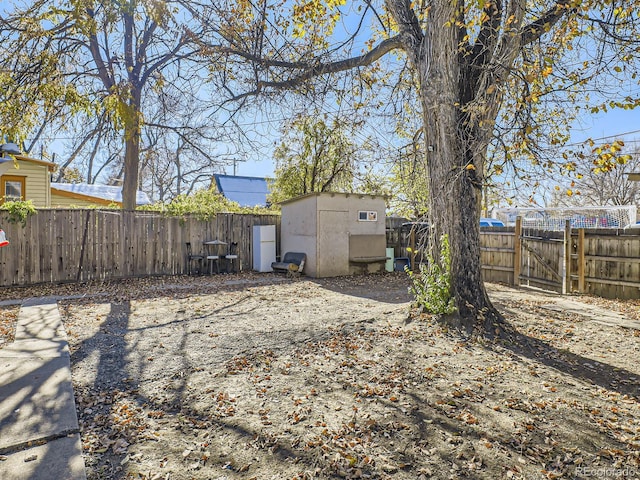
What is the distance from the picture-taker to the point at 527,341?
4094mm

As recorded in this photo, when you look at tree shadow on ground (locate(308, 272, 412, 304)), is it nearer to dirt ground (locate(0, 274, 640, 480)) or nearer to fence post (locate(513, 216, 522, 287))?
dirt ground (locate(0, 274, 640, 480))

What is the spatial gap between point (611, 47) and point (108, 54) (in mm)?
7904

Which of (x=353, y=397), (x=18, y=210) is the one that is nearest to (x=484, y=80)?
(x=353, y=397)

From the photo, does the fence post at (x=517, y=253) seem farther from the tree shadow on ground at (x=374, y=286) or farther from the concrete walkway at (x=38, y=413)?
the concrete walkway at (x=38, y=413)

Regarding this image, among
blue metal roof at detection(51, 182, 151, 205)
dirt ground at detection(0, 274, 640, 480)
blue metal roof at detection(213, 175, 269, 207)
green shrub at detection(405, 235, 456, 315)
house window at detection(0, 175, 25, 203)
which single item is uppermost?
blue metal roof at detection(213, 175, 269, 207)

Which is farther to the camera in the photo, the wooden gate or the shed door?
the shed door

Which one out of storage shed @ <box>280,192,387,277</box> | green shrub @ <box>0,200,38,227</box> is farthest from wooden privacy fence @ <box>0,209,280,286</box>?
storage shed @ <box>280,192,387,277</box>

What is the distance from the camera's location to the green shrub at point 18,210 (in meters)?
7.76

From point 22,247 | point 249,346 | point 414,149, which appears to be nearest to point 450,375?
point 249,346

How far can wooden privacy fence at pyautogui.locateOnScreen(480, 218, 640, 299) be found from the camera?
23.5 feet

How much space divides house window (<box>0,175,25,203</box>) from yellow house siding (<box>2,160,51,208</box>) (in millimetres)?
123

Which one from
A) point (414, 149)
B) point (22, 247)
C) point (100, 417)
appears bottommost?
point (100, 417)

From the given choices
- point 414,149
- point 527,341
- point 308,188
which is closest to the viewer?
point 527,341

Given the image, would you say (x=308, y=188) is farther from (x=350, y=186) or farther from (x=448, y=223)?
(x=448, y=223)
